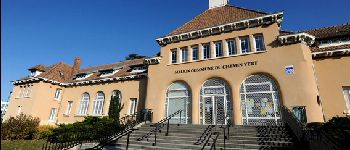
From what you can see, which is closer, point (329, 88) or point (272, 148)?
point (272, 148)

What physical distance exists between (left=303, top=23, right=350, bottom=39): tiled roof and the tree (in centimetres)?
1883

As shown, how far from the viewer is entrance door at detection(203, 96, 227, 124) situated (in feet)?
59.3

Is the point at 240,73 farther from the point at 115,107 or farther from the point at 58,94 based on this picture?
the point at 58,94

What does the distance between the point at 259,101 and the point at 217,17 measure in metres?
9.32

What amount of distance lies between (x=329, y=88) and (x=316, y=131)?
928cm

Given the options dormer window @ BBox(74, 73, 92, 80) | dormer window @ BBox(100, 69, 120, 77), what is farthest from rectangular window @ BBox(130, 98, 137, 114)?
dormer window @ BBox(74, 73, 92, 80)

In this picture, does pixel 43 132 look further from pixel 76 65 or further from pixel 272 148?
pixel 272 148

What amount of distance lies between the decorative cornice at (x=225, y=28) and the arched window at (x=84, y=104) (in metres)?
11.9

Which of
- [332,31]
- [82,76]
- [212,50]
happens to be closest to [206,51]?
[212,50]

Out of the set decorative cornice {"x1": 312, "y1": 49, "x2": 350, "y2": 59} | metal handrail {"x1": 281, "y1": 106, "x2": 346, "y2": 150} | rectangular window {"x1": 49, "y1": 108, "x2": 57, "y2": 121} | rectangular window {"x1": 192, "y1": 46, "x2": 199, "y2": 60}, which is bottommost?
metal handrail {"x1": 281, "y1": 106, "x2": 346, "y2": 150}

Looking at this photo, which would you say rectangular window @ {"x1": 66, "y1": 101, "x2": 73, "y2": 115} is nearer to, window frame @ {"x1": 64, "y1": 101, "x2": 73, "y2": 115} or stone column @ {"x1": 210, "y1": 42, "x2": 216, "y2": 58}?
window frame @ {"x1": 64, "y1": 101, "x2": 73, "y2": 115}

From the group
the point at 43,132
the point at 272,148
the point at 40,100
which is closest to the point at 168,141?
the point at 272,148

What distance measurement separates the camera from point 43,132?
22.3m

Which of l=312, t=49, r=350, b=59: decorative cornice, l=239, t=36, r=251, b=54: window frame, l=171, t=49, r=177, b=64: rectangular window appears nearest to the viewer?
l=312, t=49, r=350, b=59: decorative cornice
